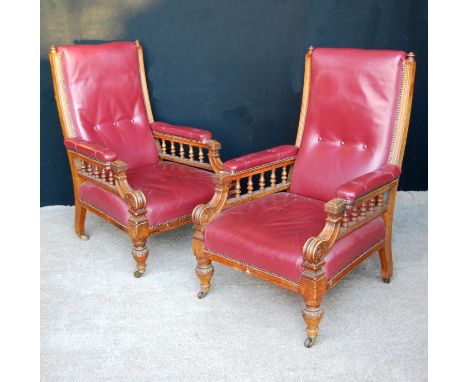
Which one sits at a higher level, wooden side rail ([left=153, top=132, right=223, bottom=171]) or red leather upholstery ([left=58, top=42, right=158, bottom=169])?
red leather upholstery ([left=58, top=42, right=158, bottom=169])

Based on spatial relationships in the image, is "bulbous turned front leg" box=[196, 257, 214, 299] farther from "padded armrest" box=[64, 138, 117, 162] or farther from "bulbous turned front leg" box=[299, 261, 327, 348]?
"padded armrest" box=[64, 138, 117, 162]

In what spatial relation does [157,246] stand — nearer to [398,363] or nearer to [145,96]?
[145,96]

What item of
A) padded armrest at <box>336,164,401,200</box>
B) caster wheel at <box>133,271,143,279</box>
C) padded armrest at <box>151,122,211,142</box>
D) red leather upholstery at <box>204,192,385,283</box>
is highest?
padded armrest at <box>151,122,211,142</box>

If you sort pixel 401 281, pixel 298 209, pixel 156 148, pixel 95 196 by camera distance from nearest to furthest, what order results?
pixel 298 209, pixel 401 281, pixel 95 196, pixel 156 148

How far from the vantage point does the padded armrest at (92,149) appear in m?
2.83

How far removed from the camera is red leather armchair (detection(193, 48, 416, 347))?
2209 millimetres

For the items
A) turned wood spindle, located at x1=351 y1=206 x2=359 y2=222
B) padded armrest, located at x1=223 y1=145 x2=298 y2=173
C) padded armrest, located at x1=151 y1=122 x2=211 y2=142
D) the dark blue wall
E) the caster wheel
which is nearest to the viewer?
turned wood spindle, located at x1=351 y1=206 x2=359 y2=222

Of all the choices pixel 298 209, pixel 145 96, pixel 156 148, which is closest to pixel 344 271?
pixel 298 209

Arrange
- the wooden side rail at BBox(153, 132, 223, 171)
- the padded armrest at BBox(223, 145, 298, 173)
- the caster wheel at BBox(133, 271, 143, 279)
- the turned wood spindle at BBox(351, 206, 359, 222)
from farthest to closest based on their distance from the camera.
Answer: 1. the wooden side rail at BBox(153, 132, 223, 171)
2. the caster wheel at BBox(133, 271, 143, 279)
3. the padded armrest at BBox(223, 145, 298, 173)
4. the turned wood spindle at BBox(351, 206, 359, 222)

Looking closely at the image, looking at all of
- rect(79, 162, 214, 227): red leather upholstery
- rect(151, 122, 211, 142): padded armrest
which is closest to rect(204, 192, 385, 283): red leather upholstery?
rect(79, 162, 214, 227): red leather upholstery

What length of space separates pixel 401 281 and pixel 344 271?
24.4 inches

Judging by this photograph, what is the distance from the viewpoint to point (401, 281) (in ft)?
9.24

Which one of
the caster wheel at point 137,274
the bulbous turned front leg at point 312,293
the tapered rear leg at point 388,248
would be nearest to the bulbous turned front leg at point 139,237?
the caster wheel at point 137,274

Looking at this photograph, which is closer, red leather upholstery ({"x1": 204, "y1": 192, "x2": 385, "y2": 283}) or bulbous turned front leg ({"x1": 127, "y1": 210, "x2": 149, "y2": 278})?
red leather upholstery ({"x1": 204, "y1": 192, "x2": 385, "y2": 283})
